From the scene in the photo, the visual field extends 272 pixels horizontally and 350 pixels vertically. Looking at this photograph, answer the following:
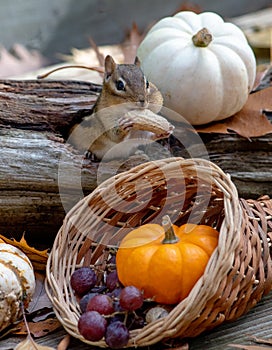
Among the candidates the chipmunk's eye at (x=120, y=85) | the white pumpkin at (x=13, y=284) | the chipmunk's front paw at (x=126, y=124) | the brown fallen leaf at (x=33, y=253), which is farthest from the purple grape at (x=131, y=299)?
the chipmunk's eye at (x=120, y=85)

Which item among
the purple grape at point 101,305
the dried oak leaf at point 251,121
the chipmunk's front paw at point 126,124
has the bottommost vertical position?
the purple grape at point 101,305

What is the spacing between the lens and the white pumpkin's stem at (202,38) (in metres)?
2.48

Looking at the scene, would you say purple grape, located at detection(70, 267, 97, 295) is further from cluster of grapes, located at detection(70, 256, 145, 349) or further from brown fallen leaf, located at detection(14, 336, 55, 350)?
brown fallen leaf, located at detection(14, 336, 55, 350)

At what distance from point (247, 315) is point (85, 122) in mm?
915

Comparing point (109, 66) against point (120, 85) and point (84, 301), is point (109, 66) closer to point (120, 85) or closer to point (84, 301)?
point (120, 85)

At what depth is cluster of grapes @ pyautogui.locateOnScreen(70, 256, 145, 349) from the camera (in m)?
1.66

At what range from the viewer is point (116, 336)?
5.41 ft

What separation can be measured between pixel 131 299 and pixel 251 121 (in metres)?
1.11

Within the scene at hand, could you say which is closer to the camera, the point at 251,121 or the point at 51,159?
the point at 51,159

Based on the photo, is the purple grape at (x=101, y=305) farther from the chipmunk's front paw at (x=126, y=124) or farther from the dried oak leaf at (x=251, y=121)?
the dried oak leaf at (x=251, y=121)

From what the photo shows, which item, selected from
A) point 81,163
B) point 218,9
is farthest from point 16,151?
point 218,9

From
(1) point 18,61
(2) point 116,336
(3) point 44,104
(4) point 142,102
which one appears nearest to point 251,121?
(4) point 142,102

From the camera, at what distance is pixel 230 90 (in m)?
2.55

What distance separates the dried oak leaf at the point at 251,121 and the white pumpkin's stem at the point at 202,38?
0.30 meters
